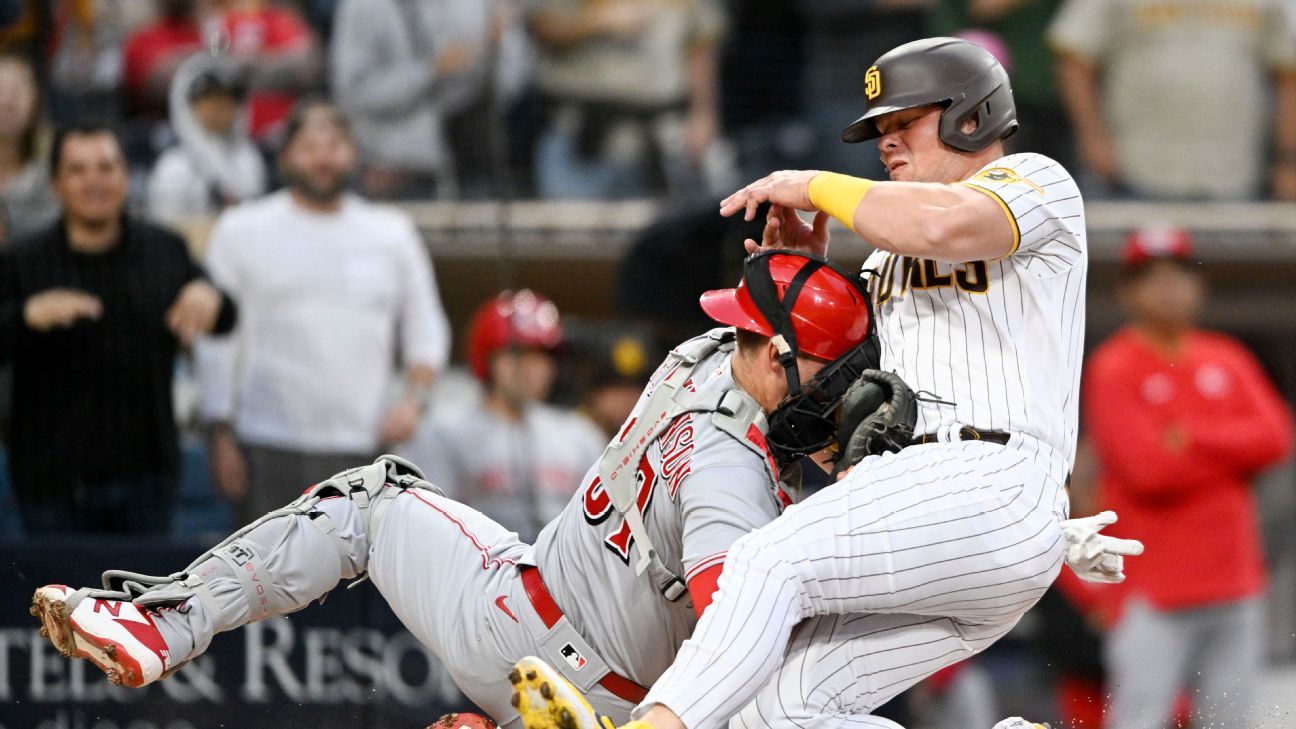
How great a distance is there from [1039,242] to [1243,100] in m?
4.68

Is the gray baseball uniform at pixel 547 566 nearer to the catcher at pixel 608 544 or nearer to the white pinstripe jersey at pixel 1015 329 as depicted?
the catcher at pixel 608 544

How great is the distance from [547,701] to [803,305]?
941mm

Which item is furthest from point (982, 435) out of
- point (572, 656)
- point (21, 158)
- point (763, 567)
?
point (21, 158)

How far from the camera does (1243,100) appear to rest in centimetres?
739

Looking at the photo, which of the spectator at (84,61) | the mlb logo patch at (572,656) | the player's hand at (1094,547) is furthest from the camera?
the spectator at (84,61)

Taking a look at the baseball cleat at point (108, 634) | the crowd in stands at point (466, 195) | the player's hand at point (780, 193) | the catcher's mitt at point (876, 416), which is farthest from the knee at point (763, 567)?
the crowd in stands at point (466, 195)

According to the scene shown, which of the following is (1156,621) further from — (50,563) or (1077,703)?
(50,563)

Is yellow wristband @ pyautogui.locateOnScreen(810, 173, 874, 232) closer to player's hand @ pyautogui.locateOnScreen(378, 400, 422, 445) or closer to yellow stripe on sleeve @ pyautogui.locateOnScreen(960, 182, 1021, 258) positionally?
yellow stripe on sleeve @ pyautogui.locateOnScreen(960, 182, 1021, 258)

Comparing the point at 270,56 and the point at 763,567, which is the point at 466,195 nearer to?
the point at 270,56

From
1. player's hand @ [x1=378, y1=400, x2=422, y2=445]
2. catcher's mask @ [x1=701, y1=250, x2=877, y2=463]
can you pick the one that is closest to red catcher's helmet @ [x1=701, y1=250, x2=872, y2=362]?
catcher's mask @ [x1=701, y1=250, x2=877, y2=463]

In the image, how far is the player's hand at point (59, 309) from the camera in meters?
5.96

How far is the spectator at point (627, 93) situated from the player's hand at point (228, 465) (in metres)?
1.87

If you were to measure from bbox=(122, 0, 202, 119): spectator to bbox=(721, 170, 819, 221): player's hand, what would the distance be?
13.2 feet

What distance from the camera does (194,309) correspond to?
6.04 meters
